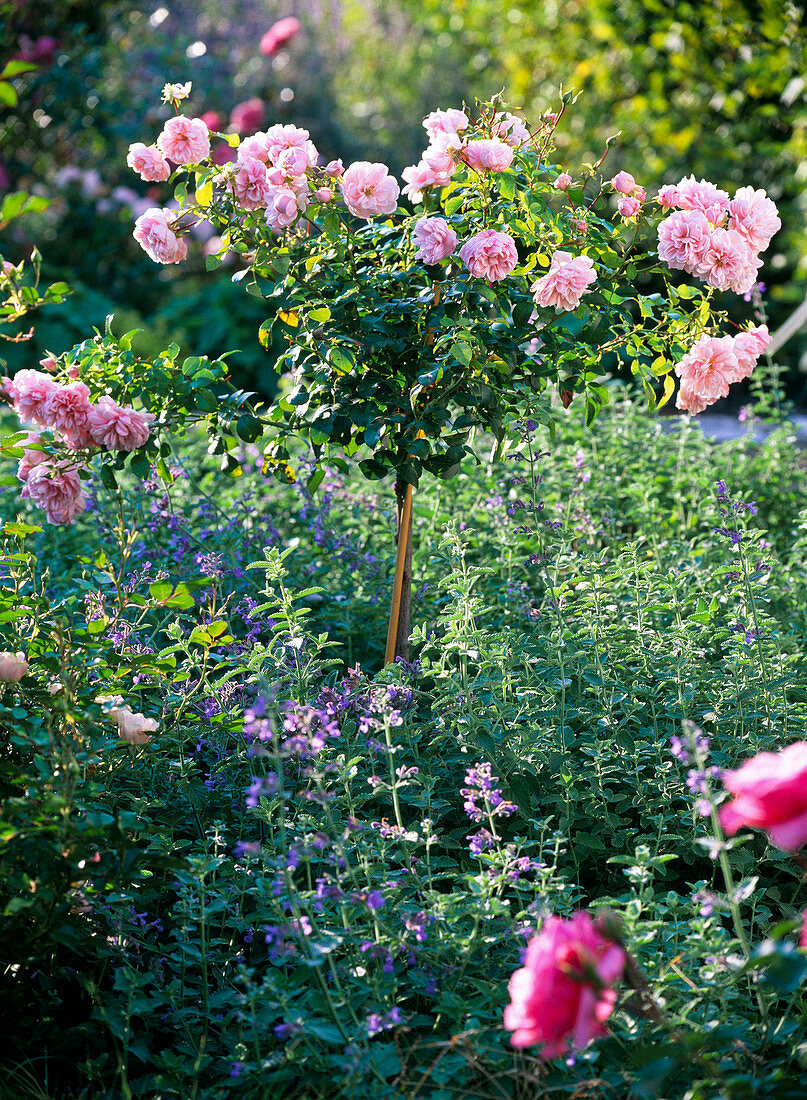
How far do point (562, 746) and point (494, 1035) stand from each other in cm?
67

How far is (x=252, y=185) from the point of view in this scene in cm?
217

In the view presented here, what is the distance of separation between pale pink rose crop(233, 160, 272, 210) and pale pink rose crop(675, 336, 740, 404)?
974 millimetres

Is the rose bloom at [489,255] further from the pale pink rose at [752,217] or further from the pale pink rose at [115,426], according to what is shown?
the pale pink rose at [115,426]

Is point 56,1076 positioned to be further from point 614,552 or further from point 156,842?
point 614,552

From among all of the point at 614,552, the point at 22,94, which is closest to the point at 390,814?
the point at 614,552

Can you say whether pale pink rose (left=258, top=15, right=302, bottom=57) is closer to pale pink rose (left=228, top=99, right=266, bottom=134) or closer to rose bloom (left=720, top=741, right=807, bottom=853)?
pale pink rose (left=228, top=99, right=266, bottom=134)

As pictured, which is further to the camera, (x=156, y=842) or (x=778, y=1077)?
(x=156, y=842)

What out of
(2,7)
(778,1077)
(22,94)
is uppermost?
(2,7)

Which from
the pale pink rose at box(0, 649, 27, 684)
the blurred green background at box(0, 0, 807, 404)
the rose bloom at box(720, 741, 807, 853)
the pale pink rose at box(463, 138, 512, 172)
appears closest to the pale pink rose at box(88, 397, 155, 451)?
the pale pink rose at box(0, 649, 27, 684)

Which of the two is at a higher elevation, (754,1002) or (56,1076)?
(754,1002)

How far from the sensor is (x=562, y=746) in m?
2.13

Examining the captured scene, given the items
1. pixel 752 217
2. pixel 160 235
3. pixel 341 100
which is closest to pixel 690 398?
pixel 752 217

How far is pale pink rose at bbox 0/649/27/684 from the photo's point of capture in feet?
6.08

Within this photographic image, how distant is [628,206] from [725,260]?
0.25m
